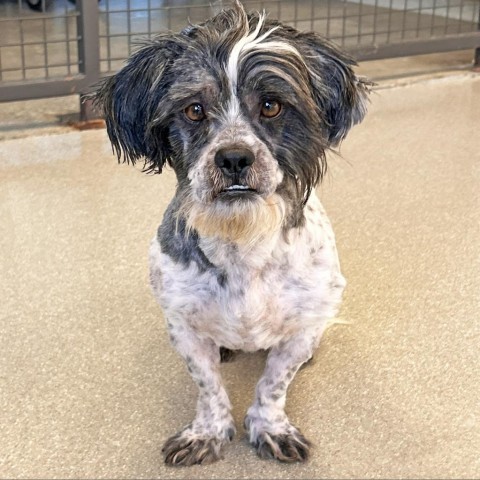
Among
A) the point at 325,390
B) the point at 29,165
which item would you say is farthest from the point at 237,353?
the point at 29,165

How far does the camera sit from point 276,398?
1.73 meters

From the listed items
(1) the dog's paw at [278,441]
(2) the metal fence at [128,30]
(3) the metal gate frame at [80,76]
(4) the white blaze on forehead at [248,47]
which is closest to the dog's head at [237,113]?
(4) the white blaze on forehead at [248,47]

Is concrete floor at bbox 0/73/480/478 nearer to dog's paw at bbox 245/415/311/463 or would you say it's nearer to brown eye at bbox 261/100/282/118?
dog's paw at bbox 245/415/311/463

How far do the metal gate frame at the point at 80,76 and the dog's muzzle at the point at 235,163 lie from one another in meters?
2.18

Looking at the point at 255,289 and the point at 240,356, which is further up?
the point at 255,289

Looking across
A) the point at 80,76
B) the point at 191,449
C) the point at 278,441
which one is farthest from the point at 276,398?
the point at 80,76

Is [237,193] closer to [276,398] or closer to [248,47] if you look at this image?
[248,47]

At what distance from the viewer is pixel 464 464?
5.39ft

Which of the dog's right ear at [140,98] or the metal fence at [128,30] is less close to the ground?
the dog's right ear at [140,98]

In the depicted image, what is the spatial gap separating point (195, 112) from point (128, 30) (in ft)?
7.68

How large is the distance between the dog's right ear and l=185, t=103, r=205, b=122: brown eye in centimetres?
6

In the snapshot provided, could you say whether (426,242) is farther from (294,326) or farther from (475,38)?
(475,38)

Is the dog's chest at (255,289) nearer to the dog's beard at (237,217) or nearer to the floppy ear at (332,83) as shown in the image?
the dog's beard at (237,217)

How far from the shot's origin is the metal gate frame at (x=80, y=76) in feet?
11.2
